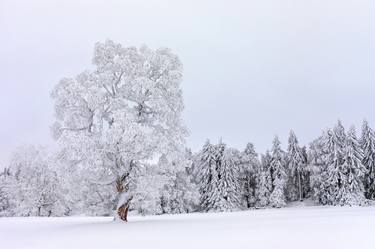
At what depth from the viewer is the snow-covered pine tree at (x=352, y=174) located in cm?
6638

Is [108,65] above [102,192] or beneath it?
above

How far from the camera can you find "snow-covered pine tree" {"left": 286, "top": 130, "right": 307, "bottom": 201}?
282 feet

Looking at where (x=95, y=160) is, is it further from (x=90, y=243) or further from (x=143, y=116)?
(x=90, y=243)

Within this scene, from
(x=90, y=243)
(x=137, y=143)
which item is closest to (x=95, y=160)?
(x=137, y=143)

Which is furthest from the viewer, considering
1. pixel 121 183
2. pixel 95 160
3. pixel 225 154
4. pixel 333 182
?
pixel 225 154

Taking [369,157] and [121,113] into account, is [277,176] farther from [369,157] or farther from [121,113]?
[121,113]

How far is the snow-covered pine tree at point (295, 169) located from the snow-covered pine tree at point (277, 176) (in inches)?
125

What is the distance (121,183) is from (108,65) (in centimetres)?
832

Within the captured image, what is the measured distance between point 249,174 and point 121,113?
65621 millimetres

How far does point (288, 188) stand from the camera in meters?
88.6

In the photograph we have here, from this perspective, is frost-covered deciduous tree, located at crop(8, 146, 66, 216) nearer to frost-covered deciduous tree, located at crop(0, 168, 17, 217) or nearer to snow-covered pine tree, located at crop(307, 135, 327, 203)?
frost-covered deciduous tree, located at crop(0, 168, 17, 217)

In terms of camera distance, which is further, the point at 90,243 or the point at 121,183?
the point at 121,183

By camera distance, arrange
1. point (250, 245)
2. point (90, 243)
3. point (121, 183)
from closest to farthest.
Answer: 1. point (250, 245)
2. point (90, 243)
3. point (121, 183)

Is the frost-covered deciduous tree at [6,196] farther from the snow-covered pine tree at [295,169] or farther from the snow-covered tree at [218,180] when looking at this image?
the snow-covered pine tree at [295,169]
